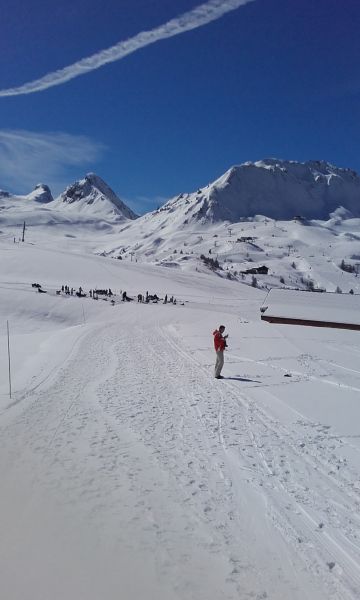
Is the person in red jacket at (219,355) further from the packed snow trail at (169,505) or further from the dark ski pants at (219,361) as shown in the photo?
the packed snow trail at (169,505)

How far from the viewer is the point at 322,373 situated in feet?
61.2

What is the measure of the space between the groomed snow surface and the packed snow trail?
2 cm

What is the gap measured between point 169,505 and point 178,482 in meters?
0.83

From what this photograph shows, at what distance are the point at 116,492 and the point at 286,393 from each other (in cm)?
853

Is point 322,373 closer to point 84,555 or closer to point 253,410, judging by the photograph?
point 253,410

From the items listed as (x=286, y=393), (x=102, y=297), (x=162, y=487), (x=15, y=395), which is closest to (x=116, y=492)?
(x=162, y=487)

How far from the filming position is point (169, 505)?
728 centimetres

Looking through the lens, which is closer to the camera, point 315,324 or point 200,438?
point 200,438

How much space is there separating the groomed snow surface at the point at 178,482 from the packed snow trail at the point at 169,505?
0.08 feet

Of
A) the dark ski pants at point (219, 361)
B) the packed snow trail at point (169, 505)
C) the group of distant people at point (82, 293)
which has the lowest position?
the packed snow trail at point (169, 505)

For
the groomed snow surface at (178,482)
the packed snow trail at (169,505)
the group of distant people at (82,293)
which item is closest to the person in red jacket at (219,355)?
the groomed snow surface at (178,482)

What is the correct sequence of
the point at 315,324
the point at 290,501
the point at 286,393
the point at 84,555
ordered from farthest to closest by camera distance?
the point at 315,324 → the point at 286,393 → the point at 290,501 → the point at 84,555

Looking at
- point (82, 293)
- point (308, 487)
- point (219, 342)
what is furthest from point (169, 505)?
point (82, 293)

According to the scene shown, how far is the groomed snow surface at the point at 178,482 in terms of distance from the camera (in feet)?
18.5
